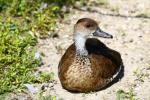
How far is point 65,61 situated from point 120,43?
4.24 ft

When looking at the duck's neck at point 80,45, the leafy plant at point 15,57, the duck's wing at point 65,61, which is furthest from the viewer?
the leafy plant at point 15,57

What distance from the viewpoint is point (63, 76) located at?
7.11 m

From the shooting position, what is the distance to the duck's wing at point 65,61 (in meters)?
7.14

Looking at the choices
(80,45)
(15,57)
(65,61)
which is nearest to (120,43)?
(65,61)

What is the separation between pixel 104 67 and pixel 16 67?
120 centimetres

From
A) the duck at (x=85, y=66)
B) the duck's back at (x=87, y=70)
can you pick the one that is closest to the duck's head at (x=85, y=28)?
the duck at (x=85, y=66)

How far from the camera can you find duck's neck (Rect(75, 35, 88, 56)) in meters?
6.98

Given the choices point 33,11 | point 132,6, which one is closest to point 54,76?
point 33,11

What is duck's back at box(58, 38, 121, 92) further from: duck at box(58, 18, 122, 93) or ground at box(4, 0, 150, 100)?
ground at box(4, 0, 150, 100)

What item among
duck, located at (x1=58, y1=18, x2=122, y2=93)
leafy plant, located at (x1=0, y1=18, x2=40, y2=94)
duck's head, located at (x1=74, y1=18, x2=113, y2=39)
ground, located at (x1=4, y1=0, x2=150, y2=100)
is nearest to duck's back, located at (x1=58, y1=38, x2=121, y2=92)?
duck, located at (x1=58, y1=18, x2=122, y2=93)

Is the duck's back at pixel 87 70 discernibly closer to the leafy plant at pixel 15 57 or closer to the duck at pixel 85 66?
the duck at pixel 85 66

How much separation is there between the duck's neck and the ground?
52cm

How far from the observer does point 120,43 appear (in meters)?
8.26

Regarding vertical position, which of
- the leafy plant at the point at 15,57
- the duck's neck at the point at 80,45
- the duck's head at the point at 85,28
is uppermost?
the duck's head at the point at 85,28
